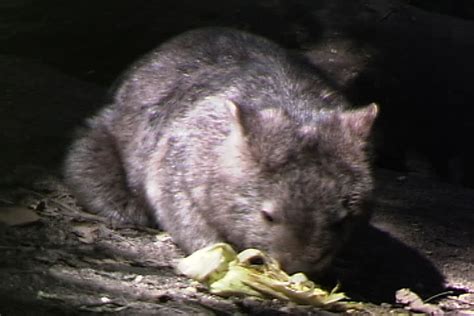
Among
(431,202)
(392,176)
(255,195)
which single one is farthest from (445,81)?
(255,195)

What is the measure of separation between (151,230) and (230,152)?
893 mm

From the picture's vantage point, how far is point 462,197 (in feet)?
23.6

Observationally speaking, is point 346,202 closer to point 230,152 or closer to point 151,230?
point 230,152

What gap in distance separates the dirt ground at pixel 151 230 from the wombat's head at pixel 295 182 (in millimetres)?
276

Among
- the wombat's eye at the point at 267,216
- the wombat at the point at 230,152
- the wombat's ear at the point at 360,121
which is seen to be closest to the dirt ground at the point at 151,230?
the wombat at the point at 230,152

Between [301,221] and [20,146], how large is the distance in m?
2.24

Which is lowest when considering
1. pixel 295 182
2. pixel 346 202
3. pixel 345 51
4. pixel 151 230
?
pixel 345 51

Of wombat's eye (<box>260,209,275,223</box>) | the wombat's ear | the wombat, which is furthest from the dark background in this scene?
wombat's eye (<box>260,209,275,223</box>)

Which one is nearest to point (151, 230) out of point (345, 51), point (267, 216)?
point (267, 216)

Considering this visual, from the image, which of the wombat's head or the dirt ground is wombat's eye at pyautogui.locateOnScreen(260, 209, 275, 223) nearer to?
the wombat's head

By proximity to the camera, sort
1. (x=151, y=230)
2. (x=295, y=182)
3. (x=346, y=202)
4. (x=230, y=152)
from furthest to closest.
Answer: (x=151, y=230) → (x=230, y=152) → (x=346, y=202) → (x=295, y=182)

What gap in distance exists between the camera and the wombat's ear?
5375 mm

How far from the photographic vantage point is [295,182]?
5.04 metres

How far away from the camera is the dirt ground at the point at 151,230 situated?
4887mm
